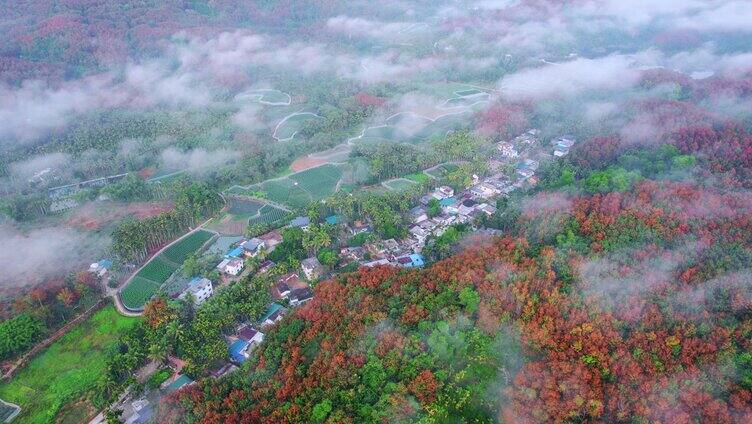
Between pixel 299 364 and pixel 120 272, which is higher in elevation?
pixel 299 364

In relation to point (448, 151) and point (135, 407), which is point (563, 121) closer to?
point (448, 151)

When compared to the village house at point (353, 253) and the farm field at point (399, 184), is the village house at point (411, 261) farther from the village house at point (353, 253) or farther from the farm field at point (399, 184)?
the farm field at point (399, 184)

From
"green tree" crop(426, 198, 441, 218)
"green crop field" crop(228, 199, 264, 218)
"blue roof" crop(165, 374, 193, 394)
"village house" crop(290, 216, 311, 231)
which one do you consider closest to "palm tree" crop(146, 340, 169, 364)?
"blue roof" crop(165, 374, 193, 394)

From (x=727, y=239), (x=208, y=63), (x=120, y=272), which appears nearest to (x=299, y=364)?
(x=120, y=272)

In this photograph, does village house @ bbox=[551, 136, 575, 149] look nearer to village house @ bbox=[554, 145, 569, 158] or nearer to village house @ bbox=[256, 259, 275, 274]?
village house @ bbox=[554, 145, 569, 158]

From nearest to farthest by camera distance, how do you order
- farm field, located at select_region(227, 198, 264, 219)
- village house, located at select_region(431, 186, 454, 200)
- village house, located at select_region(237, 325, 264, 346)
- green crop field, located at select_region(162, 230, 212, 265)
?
village house, located at select_region(237, 325, 264, 346) < green crop field, located at select_region(162, 230, 212, 265) < farm field, located at select_region(227, 198, 264, 219) < village house, located at select_region(431, 186, 454, 200)
